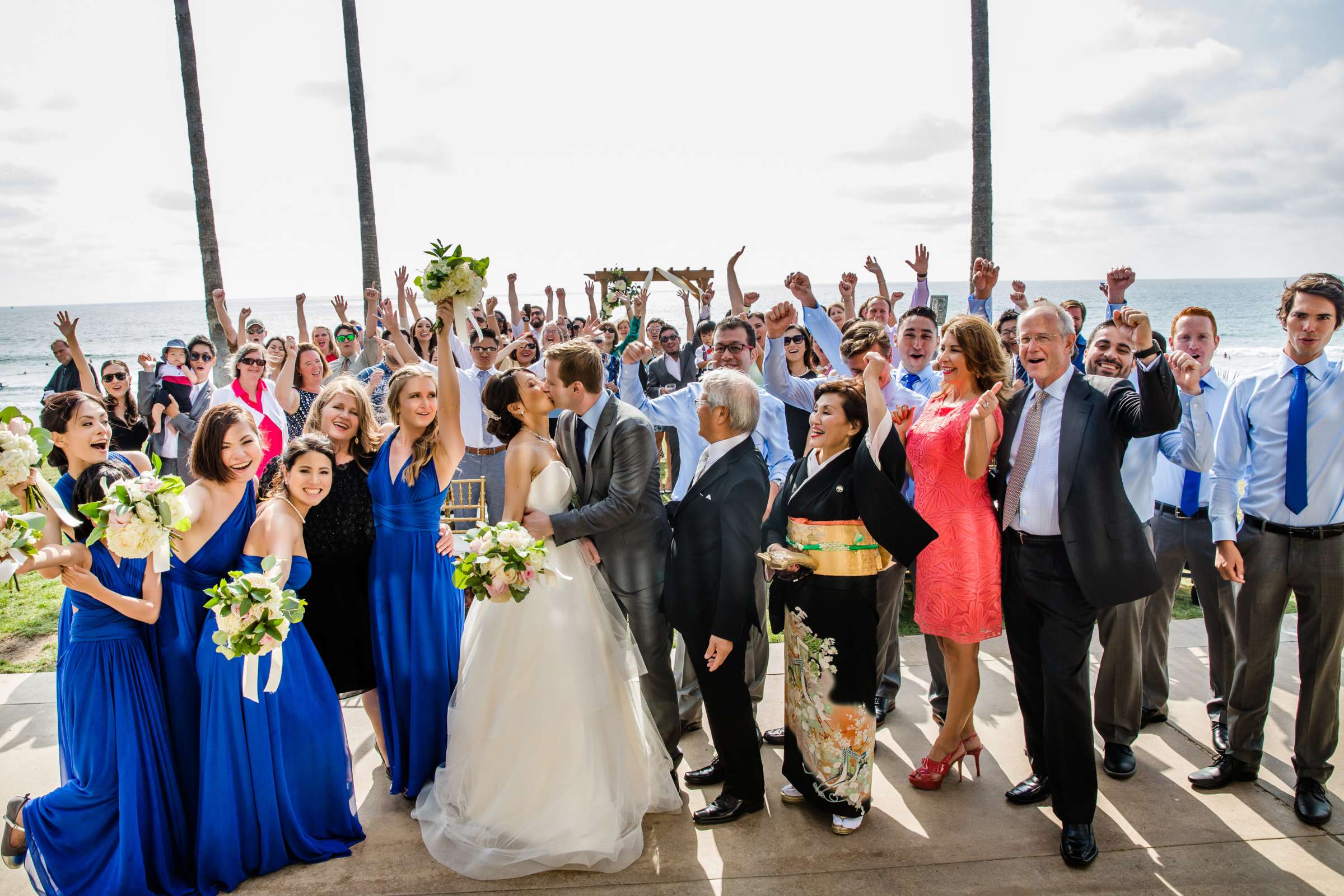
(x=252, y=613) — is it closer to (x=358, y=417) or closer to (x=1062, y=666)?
(x=358, y=417)

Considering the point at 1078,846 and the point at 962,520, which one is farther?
the point at 962,520

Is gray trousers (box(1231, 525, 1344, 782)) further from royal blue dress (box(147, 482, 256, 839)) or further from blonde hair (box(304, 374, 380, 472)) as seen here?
royal blue dress (box(147, 482, 256, 839))

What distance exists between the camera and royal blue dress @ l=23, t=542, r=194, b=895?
3219 millimetres

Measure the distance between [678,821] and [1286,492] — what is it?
313 centimetres

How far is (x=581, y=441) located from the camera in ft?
13.2

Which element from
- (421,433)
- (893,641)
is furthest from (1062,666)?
(421,433)

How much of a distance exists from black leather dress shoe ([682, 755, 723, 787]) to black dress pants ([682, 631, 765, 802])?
0.26 meters

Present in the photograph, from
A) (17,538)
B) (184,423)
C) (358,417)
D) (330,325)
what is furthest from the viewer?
(330,325)

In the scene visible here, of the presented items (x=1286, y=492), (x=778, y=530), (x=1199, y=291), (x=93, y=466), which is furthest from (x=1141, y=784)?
(x=1199, y=291)

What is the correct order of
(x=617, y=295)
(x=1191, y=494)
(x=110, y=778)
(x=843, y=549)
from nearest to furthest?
(x=110, y=778)
(x=843, y=549)
(x=1191, y=494)
(x=617, y=295)

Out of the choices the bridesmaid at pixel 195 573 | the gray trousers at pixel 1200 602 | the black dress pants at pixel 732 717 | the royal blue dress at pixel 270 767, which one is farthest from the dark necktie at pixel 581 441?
the gray trousers at pixel 1200 602

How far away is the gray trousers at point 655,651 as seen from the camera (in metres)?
4.03

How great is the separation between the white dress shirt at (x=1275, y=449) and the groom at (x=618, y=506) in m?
2.69

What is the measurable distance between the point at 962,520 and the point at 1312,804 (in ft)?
6.39
